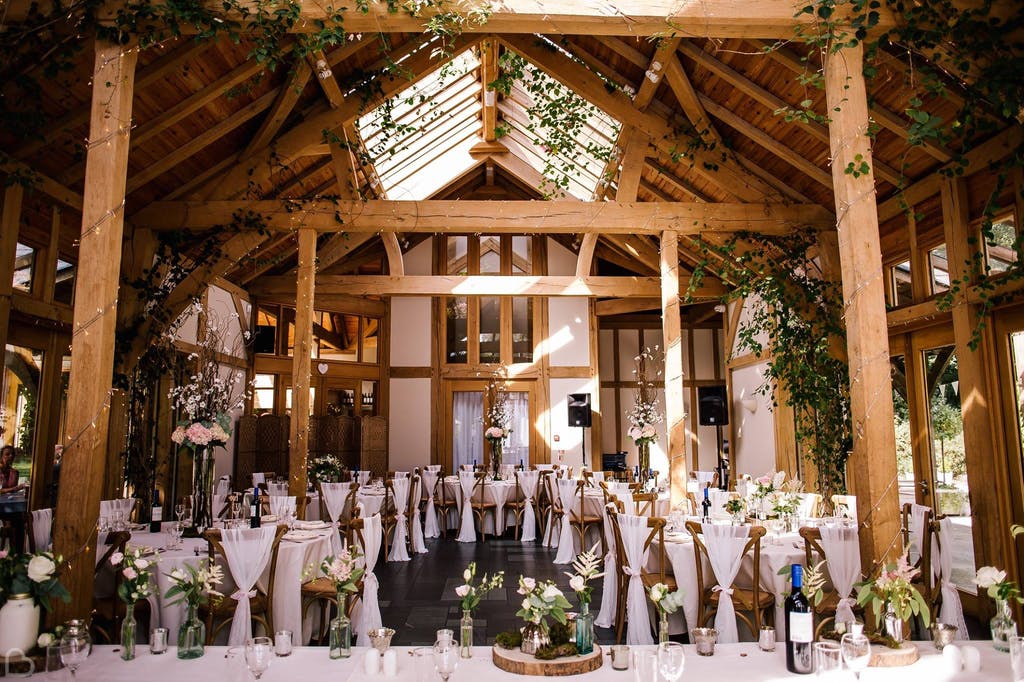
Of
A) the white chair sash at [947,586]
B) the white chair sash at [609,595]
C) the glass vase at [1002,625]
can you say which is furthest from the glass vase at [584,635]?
the white chair sash at [947,586]

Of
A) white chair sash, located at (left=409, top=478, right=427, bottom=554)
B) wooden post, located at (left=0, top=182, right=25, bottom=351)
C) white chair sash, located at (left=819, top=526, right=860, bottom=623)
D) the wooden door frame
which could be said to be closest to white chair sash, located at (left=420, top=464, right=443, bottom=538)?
white chair sash, located at (left=409, top=478, right=427, bottom=554)

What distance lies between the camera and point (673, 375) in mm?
7375

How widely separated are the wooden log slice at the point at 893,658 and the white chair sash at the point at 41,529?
5.26m

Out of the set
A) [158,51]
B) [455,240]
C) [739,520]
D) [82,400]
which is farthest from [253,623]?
[455,240]

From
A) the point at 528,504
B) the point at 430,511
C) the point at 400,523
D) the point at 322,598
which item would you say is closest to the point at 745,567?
the point at 322,598

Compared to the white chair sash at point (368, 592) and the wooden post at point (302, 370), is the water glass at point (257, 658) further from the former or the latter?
the wooden post at point (302, 370)

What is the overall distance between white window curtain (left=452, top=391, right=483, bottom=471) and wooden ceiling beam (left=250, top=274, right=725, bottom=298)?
3265 millimetres

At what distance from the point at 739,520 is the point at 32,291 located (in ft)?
20.6

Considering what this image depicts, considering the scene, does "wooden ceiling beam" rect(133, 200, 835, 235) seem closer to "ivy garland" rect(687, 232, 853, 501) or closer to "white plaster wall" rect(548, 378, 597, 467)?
"ivy garland" rect(687, 232, 853, 501)

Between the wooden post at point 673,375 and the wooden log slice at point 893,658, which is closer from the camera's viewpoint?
the wooden log slice at point 893,658

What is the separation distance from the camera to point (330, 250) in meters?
11.5

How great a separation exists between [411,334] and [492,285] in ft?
12.4

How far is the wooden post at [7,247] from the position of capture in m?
5.46

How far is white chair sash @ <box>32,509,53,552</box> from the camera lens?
5.00 m
